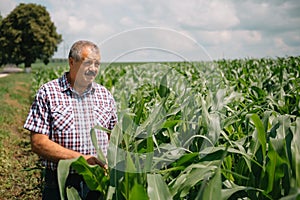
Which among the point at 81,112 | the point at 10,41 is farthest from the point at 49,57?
the point at 81,112

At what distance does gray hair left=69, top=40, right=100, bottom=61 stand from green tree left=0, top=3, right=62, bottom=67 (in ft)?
131

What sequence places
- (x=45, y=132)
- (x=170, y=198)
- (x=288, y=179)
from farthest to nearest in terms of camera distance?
(x=45, y=132)
(x=288, y=179)
(x=170, y=198)

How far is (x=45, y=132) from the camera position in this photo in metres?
2.22

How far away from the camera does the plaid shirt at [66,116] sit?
2242mm

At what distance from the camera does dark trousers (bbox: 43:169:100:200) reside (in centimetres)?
228

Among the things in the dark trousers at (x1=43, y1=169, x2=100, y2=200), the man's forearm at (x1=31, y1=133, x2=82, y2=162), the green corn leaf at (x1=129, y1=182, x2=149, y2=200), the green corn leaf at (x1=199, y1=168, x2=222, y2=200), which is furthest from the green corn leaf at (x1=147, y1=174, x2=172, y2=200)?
the dark trousers at (x1=43, y1=169, x2=100, y2=200)

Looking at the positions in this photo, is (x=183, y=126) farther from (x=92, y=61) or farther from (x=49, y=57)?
(x=49, y=57)

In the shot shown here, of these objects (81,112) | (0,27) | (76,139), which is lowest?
(76,139)

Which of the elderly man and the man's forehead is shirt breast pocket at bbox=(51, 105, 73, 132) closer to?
the elderly man

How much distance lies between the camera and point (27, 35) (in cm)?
4106

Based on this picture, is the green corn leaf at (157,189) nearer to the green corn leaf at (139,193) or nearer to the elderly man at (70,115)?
the green corn leaf at (139,193)

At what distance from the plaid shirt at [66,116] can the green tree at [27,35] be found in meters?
40.0

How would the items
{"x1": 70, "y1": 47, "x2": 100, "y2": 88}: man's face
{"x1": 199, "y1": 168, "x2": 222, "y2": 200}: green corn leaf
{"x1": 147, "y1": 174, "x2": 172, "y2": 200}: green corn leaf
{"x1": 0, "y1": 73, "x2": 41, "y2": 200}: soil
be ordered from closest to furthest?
{"x1": 199, "y1": 168, "x2": 222, "y2": 200}: green corn leaf < {"x1": 147, "y1": 174, "x2": 172, "y2": 200}: green corn leaf < {"x1": 70, "y1": 47, "x2": 100, "y2": 88}: man's face < {"x1": 0, "y1": 73, "x2": 41, "y2": 200}: soil

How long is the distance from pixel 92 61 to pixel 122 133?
0.75 meters
